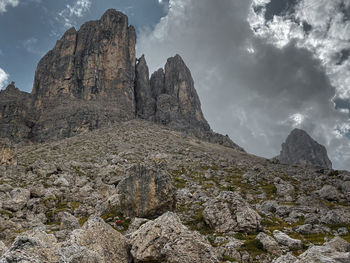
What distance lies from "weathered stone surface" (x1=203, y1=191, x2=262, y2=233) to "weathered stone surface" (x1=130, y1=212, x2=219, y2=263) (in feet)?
30.6

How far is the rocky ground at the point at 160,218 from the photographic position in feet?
35.6

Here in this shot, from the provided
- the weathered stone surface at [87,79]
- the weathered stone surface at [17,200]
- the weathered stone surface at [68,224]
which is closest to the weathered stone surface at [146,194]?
the weathered stone surface at [68,224]

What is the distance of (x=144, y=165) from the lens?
27.2 metres

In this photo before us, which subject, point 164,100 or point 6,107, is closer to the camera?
point 6,107

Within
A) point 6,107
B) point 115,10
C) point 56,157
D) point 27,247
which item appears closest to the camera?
point 27,247

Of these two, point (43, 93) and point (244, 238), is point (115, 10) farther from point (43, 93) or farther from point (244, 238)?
point (244, 238)

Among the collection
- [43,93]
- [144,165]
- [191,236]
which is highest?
[43,93]

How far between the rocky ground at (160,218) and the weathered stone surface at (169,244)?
48 mm

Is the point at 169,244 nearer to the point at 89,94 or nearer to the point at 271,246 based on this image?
the point at 271,246

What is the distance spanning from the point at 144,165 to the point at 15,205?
666 inches

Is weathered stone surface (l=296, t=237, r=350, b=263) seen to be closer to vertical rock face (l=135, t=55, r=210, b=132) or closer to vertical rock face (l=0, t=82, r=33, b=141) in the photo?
vertical rock face (l=135, t=55, r=210, b=132)

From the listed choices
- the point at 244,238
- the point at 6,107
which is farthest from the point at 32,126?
the point at 244,238

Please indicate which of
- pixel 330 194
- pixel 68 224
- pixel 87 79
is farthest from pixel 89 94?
pixel 330 194

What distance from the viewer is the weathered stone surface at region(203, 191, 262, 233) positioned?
20.5 metres
